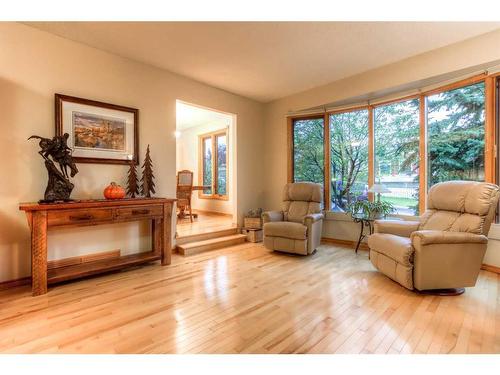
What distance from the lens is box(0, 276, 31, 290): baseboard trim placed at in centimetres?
244

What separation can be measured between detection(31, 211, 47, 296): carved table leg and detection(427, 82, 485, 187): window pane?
469cm

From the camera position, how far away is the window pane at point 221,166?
21.6 feet

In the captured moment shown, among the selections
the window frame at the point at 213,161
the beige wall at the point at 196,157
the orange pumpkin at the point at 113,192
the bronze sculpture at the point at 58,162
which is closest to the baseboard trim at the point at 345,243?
the beige wall at the point at 196,157

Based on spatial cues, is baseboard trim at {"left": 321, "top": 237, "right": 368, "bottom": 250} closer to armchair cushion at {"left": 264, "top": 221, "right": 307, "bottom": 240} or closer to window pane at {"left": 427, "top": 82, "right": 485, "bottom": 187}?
armchair cushion at {"left": 264, "top": 221, "right": 307, "bottom": 240}

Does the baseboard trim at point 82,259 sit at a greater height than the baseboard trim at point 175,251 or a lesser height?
greater

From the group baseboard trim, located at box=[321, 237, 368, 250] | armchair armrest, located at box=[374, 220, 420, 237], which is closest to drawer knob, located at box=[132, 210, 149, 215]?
armchair armrest, located at box=[374, 220, 420, 237]

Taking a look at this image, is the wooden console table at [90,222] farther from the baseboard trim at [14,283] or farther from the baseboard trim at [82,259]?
the baseboard trim at [14,283]

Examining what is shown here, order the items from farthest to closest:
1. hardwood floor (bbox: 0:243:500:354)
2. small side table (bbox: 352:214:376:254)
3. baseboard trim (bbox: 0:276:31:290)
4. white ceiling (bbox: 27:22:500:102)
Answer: small side table (bbox: 352:214:376:254) → white ceiling (bbox: 27:22:500:102) → baseboard trim (bbox: 0:276:31:290) → hardwood floor (bbox: 0:243:500:354)

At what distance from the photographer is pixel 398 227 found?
2.94 meters

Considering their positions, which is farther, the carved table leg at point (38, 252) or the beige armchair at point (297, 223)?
the beige armchair at point (297, 223)

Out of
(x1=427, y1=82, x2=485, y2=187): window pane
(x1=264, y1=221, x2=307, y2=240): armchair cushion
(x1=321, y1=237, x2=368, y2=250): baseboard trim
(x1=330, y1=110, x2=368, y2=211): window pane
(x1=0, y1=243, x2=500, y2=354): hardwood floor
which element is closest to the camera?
(x1=0, y1=243, x2=500, y2=354): hardwood floor

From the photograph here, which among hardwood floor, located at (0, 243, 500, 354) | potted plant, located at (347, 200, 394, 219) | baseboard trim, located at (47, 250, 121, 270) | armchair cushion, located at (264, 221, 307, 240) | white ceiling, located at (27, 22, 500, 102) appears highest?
white ceiling, located at (27, 22, 500, 102)

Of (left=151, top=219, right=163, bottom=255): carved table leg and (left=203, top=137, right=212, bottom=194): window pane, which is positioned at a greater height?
(left=203, top=137, right=212, bottom=194): window pane

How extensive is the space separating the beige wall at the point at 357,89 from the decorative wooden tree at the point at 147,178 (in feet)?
8.24
